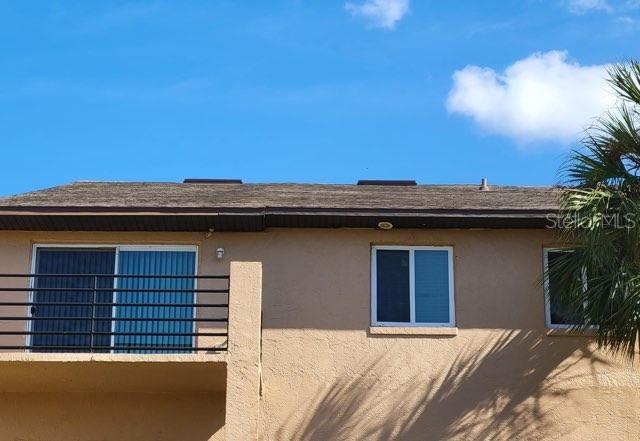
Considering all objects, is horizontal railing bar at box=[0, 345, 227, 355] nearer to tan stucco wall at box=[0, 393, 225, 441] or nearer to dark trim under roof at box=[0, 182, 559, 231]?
tan stucco wall at box=[0, 393, 225, 441]

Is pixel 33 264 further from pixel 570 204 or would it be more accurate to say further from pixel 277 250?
pixel 570 204

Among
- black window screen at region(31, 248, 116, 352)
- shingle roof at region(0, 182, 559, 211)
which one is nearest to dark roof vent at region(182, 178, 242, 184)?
shingle roof at region(0, 182, 559, 211)

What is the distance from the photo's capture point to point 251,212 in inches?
596

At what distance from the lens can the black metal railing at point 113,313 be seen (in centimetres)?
1533

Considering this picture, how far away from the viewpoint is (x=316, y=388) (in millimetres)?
15242

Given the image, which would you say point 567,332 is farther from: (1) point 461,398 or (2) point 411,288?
(2) point 411,288

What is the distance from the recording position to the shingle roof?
51.1 ft

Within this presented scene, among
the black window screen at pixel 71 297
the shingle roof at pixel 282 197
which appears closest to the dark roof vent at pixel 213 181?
the shingle roof at pixel 282 197

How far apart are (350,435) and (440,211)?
3.27 m

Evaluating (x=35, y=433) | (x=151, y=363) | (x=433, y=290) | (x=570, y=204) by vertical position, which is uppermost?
(x=570, y=204)

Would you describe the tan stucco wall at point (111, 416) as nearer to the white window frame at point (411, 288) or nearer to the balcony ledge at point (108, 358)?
the balcony ledge at point (108, 358)

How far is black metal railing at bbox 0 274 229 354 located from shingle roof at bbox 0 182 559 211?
109 centimetres

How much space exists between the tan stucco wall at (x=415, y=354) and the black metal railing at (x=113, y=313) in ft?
1.41

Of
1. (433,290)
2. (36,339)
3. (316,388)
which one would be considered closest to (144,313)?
(36,339)
